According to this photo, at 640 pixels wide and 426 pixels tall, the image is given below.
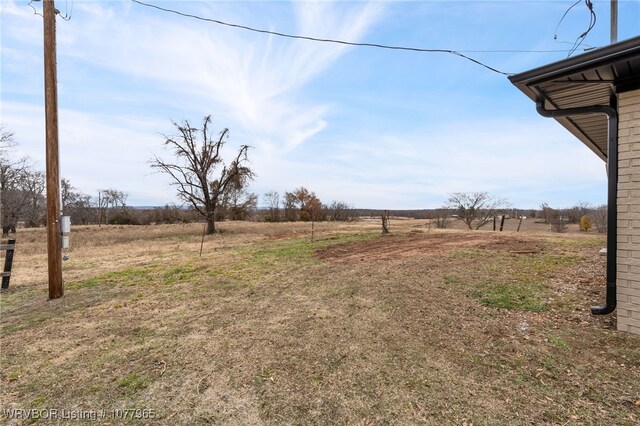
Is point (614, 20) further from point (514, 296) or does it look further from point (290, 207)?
point (290, 207)

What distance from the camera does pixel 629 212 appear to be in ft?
10.4

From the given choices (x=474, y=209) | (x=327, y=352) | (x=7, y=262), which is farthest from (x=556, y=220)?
(x=7, y=262)

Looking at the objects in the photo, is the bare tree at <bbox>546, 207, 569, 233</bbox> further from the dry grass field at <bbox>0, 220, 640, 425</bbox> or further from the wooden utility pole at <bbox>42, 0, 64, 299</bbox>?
the wooden utility pole at <bbox>42, 0, 64, 299</bbox>

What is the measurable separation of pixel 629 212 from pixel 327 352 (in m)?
Result: 3.66

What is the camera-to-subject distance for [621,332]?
318cm

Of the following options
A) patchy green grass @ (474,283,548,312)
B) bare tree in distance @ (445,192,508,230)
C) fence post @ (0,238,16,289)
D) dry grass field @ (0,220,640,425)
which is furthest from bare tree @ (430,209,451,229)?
fence post @ (0,238,16,289)

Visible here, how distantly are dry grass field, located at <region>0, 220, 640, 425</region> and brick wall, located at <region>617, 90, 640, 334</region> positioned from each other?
1.16 ft

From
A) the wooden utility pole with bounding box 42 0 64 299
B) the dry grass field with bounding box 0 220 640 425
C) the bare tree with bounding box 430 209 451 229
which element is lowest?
the dry grass field with bounding box 0 220 640 425

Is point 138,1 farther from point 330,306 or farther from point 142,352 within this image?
point 330,306

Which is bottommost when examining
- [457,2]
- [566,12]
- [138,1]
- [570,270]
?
[570,270]

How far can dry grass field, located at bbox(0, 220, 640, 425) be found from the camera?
83.8 inches

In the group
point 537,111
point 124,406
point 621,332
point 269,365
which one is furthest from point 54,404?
point 537,111

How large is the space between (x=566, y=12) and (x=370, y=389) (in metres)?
6.00

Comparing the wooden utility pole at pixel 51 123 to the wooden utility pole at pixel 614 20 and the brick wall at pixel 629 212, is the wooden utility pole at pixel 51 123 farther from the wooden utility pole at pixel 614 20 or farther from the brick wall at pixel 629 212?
the wooden utility pole at pixel 614 20
